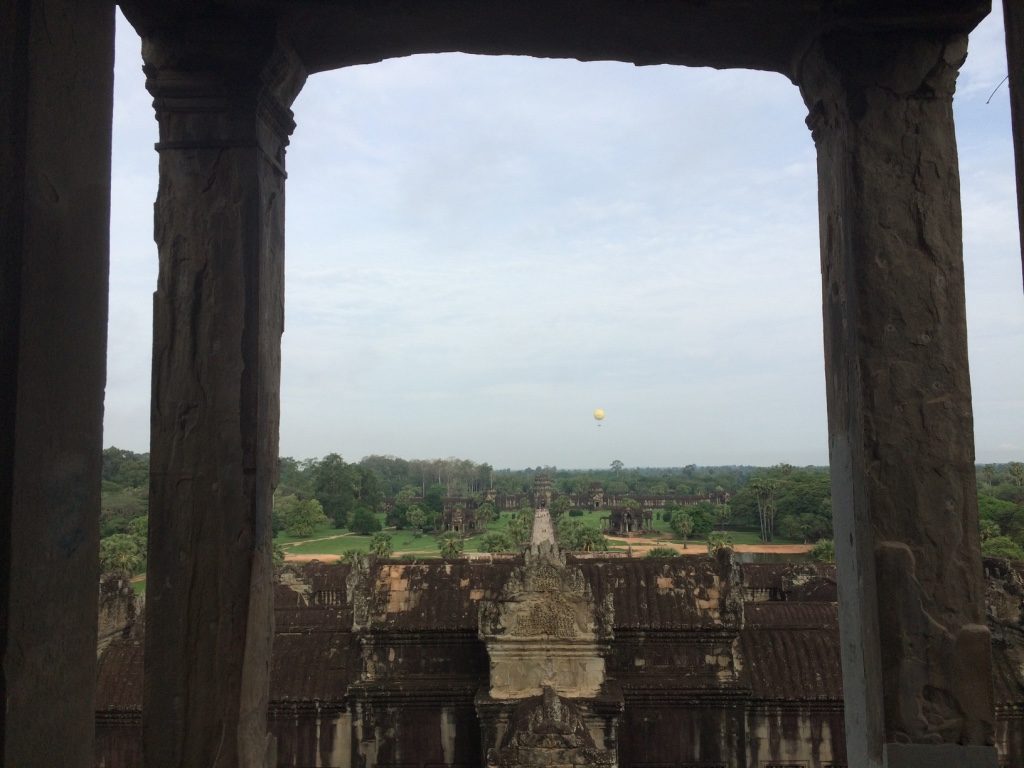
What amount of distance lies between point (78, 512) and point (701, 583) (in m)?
8.08

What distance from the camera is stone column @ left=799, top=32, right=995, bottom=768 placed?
2260 mm

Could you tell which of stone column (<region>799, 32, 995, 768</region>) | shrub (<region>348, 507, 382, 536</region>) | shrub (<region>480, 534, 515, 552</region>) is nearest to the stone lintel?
stone column (<region>799, 32, 995, 768</region>)

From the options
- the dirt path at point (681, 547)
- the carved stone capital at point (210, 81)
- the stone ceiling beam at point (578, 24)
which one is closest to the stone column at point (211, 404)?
the carved stone capital at point (210, 81)

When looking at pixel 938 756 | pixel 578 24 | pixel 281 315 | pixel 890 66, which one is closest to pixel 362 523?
pixel 281 315

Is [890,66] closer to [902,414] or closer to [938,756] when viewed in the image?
[902,414]

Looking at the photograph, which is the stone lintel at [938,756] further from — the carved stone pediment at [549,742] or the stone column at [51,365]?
the carved stone pediment at [549,742]

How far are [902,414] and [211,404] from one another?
243cm

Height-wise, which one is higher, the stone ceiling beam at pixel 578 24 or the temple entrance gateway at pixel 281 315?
the stone ceiling beam at pixel 578 24

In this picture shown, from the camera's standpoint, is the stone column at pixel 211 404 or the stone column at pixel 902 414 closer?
the stone column at pixel 902 414

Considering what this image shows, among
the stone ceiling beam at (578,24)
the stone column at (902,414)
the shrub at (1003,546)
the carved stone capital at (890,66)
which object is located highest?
the stone ceiling beam at (578,24)

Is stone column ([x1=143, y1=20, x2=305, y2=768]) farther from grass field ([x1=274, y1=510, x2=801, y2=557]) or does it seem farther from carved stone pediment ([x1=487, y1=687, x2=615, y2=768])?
grass field ([x1=274, y1=510, x2=801, y2=557])

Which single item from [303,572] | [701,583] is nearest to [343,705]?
[701,583]

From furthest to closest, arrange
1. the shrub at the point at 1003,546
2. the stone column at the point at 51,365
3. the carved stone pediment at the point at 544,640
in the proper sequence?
the shrub at the point at 1003,546
the carved stone pediment at the point at 544,640
the stone column at the point at 51,365

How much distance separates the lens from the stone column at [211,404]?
2461 millimetres
